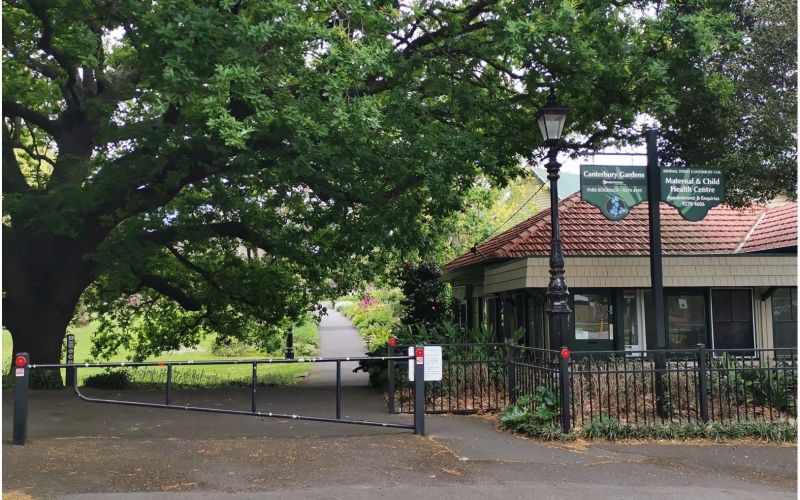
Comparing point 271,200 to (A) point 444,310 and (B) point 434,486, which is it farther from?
(B) point 434,486

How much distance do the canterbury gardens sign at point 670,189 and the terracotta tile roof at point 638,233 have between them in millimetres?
4656

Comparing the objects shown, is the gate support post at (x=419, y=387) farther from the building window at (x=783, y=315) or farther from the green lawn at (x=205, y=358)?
the green lawn at (x=205, y=358)

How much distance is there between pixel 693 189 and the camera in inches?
438

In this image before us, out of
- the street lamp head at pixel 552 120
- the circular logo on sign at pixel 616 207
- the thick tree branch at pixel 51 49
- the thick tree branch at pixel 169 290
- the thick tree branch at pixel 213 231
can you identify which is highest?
the thick tree branch at pixel 51 49

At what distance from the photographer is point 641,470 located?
8031 mm

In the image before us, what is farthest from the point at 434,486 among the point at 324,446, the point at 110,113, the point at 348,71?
the point at 110,113

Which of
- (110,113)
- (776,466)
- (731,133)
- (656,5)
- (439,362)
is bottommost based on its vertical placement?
(776,466)

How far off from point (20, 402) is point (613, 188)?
851cm

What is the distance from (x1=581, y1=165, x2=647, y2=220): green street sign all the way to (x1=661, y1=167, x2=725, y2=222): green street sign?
0.36 meters

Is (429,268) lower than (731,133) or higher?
lower

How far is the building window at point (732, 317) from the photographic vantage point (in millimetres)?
16719

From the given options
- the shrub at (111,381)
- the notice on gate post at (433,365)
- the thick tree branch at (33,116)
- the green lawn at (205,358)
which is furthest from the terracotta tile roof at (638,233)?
the green lawn at (205,358)

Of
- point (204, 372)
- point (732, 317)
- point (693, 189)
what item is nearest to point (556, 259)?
point (693, 189)

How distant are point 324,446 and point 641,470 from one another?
3.67 m
